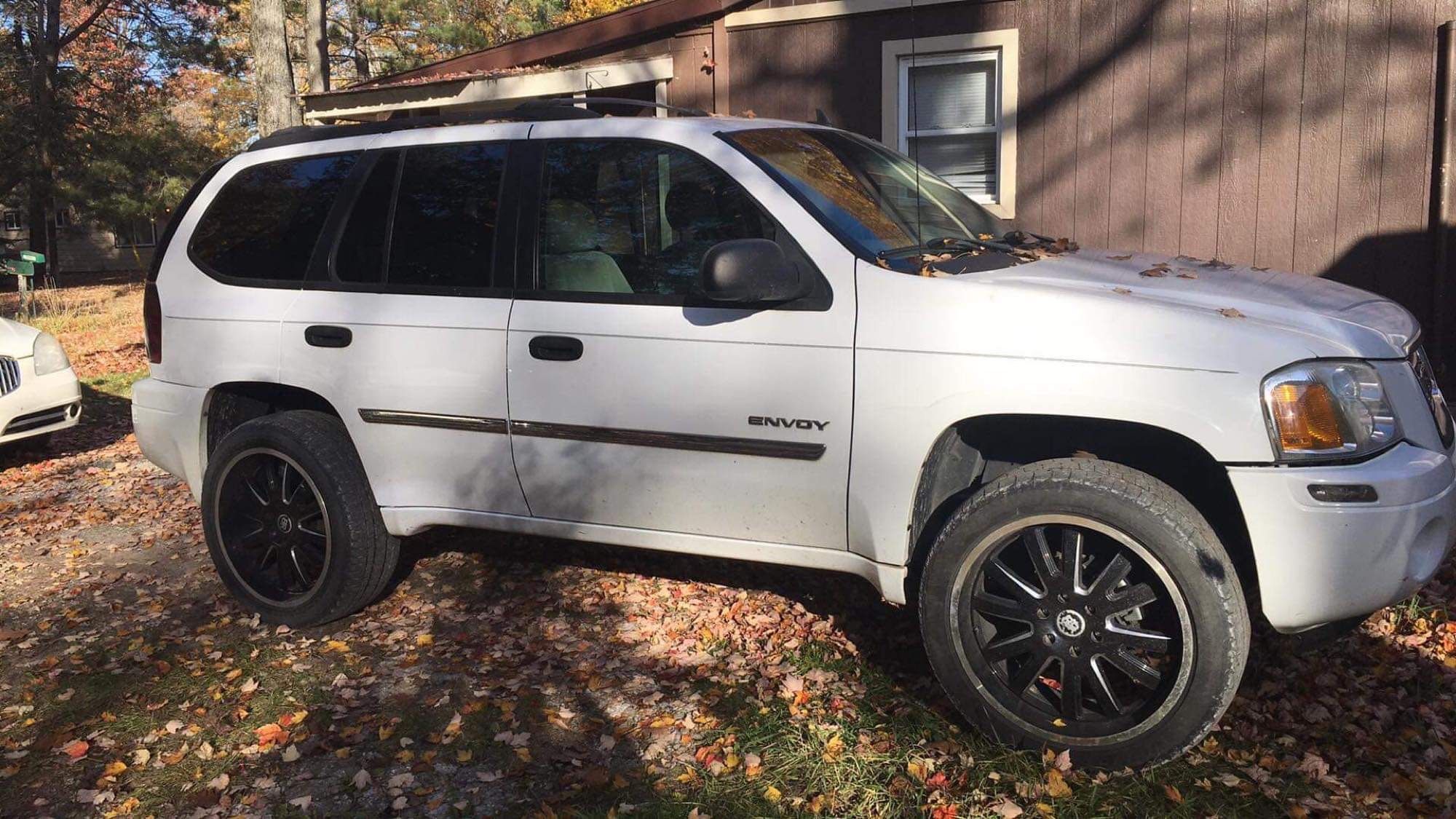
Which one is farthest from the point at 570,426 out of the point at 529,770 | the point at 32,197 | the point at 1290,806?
the point at 32,197

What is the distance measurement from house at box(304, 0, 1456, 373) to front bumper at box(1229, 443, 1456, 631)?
5484 mm

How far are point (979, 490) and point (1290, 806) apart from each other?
3.94 ft

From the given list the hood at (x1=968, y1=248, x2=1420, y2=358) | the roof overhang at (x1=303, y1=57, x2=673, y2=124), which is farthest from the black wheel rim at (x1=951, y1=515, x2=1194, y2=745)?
the roof overhang at (x1=303, y1=57, x2=673, y2=124)

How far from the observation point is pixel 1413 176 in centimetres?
790

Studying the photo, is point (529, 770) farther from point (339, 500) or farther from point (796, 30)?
point (796, 30)

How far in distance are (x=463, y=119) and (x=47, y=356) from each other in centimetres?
513

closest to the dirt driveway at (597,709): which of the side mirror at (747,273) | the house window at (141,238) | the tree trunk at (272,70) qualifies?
the side mirror at (747,273)

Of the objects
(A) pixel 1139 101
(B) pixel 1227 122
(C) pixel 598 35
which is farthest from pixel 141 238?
(B) pixel 1227 122

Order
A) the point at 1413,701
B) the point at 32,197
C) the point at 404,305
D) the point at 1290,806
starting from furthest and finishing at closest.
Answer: the point at 32,197 → the point at 404,305 → the point at 1413,701 → the point at 1290,806

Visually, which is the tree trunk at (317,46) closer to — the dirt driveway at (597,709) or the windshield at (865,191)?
the dirt driveway at (597,709)

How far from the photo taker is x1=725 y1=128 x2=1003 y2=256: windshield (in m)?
3.90

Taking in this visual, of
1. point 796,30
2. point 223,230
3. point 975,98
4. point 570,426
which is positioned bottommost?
point 570,426

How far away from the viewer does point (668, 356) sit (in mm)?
3883

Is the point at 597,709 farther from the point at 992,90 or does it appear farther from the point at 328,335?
the point at 992,90
